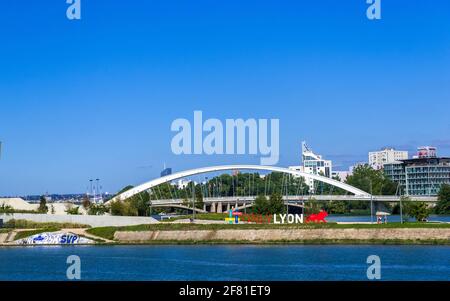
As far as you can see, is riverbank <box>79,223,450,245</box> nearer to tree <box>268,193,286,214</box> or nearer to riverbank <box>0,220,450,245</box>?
riverbank <box>0,220,450,245</box>

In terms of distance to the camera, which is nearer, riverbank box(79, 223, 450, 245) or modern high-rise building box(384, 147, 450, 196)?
riverbank box(79, 223, 450, 245)

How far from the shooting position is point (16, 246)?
5038 centimetres

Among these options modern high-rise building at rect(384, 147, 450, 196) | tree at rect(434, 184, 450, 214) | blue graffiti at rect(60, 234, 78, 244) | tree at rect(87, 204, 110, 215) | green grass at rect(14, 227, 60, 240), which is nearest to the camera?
blue graffiti at rect(60, 234, 78, 244)

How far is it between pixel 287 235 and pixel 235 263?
42.4 ft

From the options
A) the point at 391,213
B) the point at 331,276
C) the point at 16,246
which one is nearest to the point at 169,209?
the point at 391,213

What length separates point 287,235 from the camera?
44594 millimetres

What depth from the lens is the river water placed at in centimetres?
2756

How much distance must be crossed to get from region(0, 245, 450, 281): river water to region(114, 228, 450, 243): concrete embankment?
6.47 feet

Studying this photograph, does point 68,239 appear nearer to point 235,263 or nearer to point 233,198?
point 235,263

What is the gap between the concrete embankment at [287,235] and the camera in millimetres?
41156

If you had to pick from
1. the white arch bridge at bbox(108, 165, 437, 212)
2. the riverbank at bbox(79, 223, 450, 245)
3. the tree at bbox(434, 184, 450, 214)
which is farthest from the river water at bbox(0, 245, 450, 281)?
the tree at bbox(434, 184, 450, 214)

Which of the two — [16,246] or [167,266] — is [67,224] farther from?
[167,266]

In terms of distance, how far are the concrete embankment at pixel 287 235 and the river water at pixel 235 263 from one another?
77.7 inches

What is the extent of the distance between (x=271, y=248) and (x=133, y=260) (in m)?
9.36
